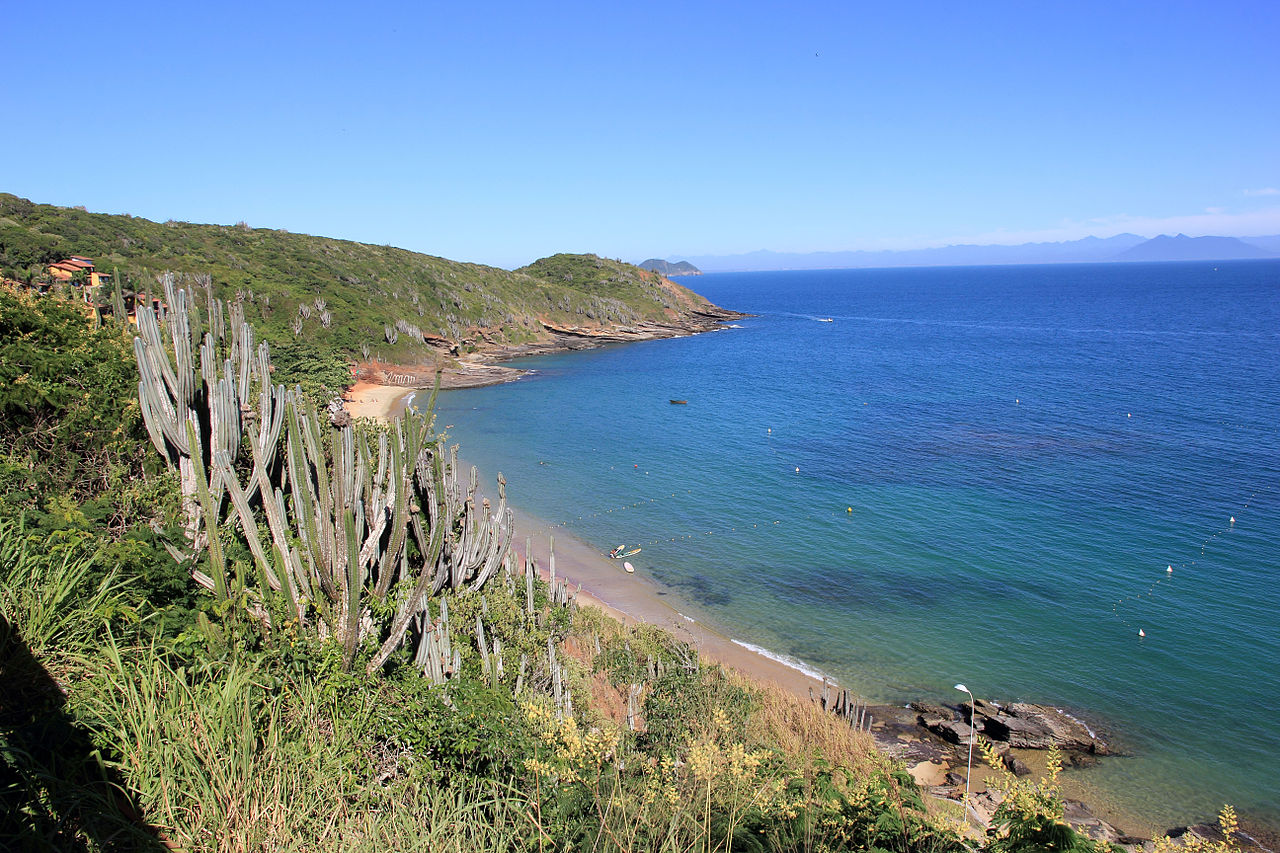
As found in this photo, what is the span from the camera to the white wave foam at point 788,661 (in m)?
18.5

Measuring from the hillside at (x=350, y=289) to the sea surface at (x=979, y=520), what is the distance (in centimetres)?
1249

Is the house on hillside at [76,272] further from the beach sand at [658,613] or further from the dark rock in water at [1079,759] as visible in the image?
the dark rock in water at [1079,759]

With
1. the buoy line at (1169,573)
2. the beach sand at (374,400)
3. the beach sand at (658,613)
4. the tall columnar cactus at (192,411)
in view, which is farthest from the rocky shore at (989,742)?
the beach sand at (374,400)

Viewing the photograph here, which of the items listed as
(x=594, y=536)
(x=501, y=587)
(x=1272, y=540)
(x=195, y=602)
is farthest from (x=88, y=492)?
(x=1272, y=540)

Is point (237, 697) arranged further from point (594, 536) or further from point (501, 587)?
point (594, 536)

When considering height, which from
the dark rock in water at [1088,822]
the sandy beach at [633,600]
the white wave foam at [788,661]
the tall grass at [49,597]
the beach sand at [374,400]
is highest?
the tall grass at [49,597]

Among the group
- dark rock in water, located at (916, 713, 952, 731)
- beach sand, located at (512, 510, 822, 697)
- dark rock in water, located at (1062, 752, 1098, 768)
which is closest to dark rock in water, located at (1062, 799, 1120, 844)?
dark rock in water, located at (1062, 752, 1098, 768)

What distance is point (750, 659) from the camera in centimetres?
1912

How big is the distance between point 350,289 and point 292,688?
67352mm

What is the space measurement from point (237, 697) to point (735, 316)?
11238cm

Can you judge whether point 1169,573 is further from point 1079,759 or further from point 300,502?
point 300,502

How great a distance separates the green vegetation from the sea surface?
23.3 feet

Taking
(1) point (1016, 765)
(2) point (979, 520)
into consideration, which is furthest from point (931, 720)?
(2) point (979, 520)

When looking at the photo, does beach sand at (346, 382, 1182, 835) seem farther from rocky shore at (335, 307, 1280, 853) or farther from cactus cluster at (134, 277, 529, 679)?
cactus cluster at (134, 277, 529, 679)
